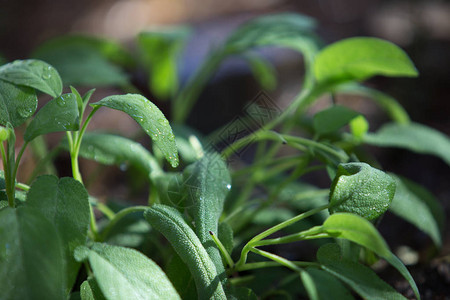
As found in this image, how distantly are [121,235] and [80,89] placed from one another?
1221 mm

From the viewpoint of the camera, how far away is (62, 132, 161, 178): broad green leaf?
31.6 inches

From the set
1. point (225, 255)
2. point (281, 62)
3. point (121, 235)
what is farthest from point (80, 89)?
point (225, 255)

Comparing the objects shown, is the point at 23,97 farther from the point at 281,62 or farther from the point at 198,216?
the point at 281,62

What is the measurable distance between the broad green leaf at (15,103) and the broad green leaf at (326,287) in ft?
1.45

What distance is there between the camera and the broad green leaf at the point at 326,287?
0.50 metres

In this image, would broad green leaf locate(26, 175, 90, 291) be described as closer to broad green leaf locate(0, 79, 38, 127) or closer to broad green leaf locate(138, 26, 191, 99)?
broad green leaf locate(0, 79, 38, 127)

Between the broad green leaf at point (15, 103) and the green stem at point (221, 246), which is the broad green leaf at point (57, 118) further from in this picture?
the green stem at point (221, 246)

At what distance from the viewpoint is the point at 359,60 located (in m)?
0.90

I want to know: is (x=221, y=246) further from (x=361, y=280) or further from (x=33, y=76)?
(x=33, y=76)

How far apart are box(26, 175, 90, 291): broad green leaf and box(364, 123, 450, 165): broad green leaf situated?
0.57 m

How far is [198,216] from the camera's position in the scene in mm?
624

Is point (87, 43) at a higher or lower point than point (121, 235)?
higher

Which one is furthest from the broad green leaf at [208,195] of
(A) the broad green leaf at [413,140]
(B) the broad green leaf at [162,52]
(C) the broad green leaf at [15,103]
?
(B) the broad green leaf at [162,52]

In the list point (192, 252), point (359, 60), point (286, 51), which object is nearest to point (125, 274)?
point (192, 252)
